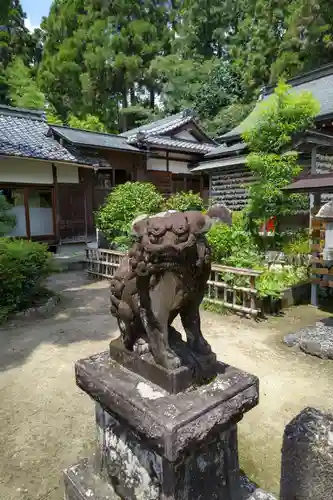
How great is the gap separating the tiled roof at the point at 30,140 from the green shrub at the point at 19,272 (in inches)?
203

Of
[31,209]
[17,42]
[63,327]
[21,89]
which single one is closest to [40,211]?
[31,209]

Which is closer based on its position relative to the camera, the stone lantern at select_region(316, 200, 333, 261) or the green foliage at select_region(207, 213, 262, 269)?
the stone lantern at select_region(316, 200, 333, 261)

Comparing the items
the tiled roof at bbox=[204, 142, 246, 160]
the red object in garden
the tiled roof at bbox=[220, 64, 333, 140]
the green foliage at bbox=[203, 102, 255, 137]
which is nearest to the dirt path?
the red object in garden

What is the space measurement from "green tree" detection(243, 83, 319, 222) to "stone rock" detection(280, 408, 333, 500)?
8.21 meters

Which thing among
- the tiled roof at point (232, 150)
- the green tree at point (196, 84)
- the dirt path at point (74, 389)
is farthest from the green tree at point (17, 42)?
the dirt path at point (74, 389)

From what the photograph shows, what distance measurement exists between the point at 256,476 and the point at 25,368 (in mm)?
3112

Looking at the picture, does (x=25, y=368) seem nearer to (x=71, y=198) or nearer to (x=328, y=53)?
(x=71, y=198)

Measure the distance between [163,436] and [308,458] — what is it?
0.54 metres

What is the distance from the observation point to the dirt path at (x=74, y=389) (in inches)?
109

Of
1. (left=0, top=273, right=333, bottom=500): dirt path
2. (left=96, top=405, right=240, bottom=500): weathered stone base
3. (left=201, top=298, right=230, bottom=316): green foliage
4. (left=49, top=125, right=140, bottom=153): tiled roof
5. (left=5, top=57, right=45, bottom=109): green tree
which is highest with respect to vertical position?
(left=5, top=57, right=45, bottom=109): green tree

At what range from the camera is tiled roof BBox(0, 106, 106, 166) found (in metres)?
11.4

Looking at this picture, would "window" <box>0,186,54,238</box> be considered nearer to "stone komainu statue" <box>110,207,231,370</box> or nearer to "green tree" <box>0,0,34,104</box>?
"stone komainu statue" <box>110,207,231,370</box>

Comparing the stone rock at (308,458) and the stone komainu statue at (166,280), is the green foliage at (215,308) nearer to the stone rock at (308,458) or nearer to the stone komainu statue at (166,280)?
the stone komainu statue at (166,280)

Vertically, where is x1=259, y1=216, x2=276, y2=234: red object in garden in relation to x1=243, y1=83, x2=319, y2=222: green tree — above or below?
below
